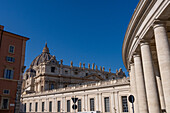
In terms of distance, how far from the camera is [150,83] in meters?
16.5

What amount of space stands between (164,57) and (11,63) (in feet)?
88.4

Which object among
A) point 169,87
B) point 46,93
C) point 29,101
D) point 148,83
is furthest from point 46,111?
point 169,87

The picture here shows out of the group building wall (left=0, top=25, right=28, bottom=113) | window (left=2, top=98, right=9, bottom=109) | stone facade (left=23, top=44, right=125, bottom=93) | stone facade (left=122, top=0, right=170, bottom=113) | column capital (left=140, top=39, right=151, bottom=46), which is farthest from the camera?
stone facade (left=23, top=44, right=125, bottom=93)

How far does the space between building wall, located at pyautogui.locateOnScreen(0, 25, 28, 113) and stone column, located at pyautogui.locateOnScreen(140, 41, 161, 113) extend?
76.7 feet

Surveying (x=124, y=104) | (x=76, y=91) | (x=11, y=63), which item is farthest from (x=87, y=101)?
(x=11, y=63)

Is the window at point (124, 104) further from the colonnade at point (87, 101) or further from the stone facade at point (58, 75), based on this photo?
the stone facade at point (58, 75)

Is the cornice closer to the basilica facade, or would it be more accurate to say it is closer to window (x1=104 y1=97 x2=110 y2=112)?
the basilica facade

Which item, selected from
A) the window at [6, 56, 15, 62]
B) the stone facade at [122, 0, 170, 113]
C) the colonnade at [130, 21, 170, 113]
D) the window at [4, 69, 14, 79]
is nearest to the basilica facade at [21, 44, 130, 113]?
the colonnade at [130, 21, 170, 113]

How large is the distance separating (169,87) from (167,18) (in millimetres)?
5493

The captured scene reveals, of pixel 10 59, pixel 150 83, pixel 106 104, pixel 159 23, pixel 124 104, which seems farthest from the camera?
pixel 106 104

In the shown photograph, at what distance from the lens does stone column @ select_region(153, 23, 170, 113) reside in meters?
12.8

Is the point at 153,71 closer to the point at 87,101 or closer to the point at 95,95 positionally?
the point at 95,95

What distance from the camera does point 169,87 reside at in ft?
41.7

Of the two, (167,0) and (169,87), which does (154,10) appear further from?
(169,87)
